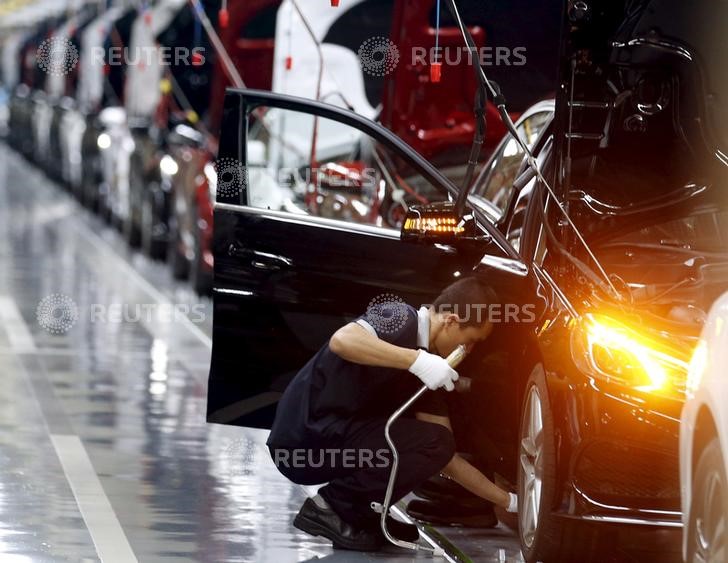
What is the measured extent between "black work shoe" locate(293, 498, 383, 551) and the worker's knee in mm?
384

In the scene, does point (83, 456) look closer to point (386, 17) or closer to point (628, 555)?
point (628, 555)

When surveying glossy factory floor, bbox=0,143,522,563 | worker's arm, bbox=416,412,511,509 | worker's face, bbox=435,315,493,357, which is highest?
worker's face, bbox=435,315,493,357

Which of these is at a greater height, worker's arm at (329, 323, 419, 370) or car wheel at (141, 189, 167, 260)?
worker's arm at (329, 323, 419, 370)

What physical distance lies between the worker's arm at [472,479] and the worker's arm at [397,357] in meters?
0.36

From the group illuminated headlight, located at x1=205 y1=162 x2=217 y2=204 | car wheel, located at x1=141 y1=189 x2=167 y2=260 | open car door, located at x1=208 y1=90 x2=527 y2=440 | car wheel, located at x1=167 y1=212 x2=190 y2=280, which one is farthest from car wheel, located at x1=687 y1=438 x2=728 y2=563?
car wheel, located at x1=141 y1=189 x2=167 y2=260

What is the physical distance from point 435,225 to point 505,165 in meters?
1.57

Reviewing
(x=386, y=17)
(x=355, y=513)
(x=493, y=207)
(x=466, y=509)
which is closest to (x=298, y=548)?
(x=355, y=513)

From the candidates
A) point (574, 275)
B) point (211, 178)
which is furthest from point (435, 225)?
point (211, 178)

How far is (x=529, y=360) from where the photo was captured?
24.7 feet

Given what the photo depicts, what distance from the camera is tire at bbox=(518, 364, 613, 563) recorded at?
22.7 ft

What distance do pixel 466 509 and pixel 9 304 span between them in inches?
328

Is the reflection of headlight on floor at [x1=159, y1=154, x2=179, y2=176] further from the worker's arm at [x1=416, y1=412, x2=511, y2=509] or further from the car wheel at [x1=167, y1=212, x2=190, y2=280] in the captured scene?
the worker's arm at [x1=416, y1=412, x2=511, y2=509]

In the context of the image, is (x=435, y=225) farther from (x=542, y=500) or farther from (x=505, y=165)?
(x=505, y=165)

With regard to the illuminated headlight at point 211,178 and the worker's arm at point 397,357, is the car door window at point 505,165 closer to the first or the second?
the worker's arm at point 397,357
